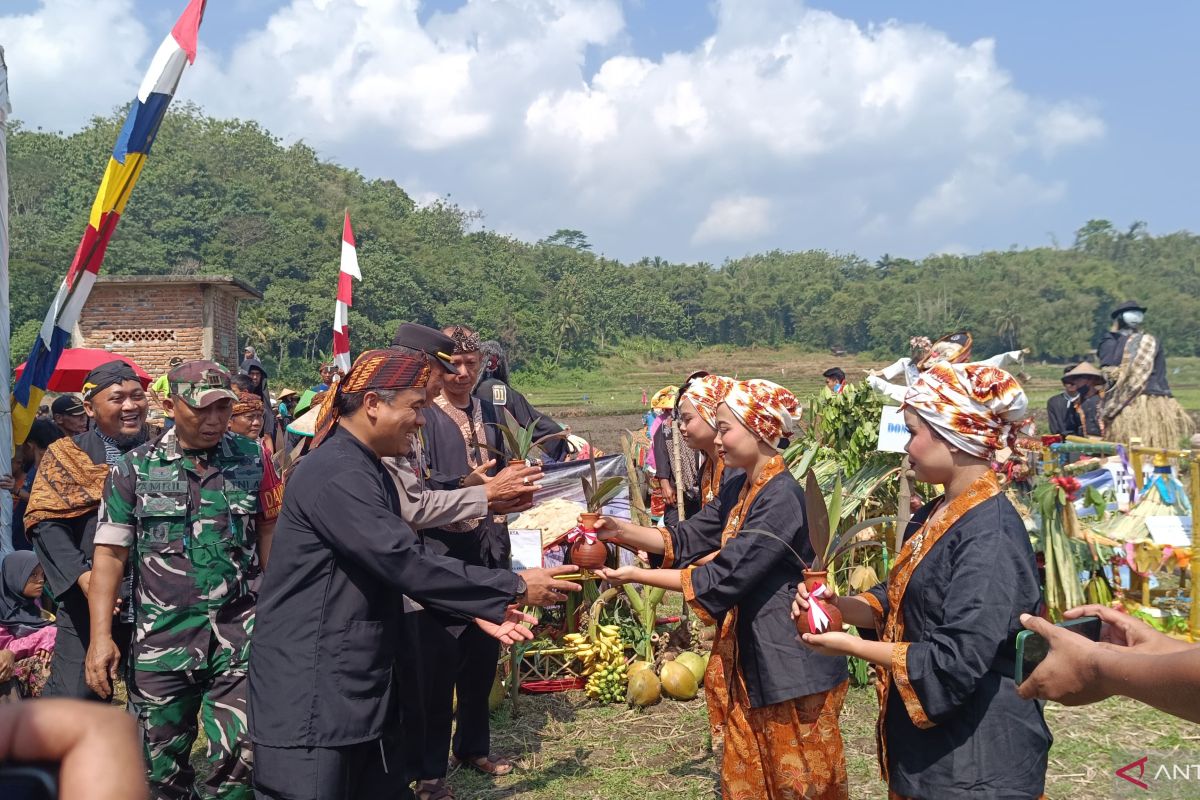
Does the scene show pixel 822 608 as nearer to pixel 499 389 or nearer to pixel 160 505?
pixel 160 505

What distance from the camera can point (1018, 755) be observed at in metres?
2.34

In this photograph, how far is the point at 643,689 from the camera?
5.32 metres

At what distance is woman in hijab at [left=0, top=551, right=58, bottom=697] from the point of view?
4.20 metres

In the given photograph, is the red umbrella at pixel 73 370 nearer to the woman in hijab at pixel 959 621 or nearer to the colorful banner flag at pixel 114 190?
the colorful banner flag at pixel 114 190

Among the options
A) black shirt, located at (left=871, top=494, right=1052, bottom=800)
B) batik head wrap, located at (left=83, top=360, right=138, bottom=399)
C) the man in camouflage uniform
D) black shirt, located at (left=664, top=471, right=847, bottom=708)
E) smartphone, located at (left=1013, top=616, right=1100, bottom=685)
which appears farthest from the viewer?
batik head wrap, located at (left=83, top=360, right=138, bottom=399)

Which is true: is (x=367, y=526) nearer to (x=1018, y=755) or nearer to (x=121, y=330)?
(x=1018, y=755)

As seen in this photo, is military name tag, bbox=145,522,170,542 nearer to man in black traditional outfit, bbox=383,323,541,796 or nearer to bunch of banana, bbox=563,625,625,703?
man in black traditional outfit, bbox=383,323,541,796

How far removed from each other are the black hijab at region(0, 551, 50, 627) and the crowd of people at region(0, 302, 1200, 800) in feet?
0.04

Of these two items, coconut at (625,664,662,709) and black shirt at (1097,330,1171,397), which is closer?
coconut at (625,664,662,709)

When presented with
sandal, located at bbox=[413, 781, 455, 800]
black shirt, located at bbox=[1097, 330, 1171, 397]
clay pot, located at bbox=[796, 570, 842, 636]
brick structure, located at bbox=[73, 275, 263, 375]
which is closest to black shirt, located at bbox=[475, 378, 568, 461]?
sandal, located at bbox=[413, 781, 455, 800]

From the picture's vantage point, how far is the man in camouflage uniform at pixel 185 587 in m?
3.22

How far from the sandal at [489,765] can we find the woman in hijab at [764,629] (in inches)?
61.6
